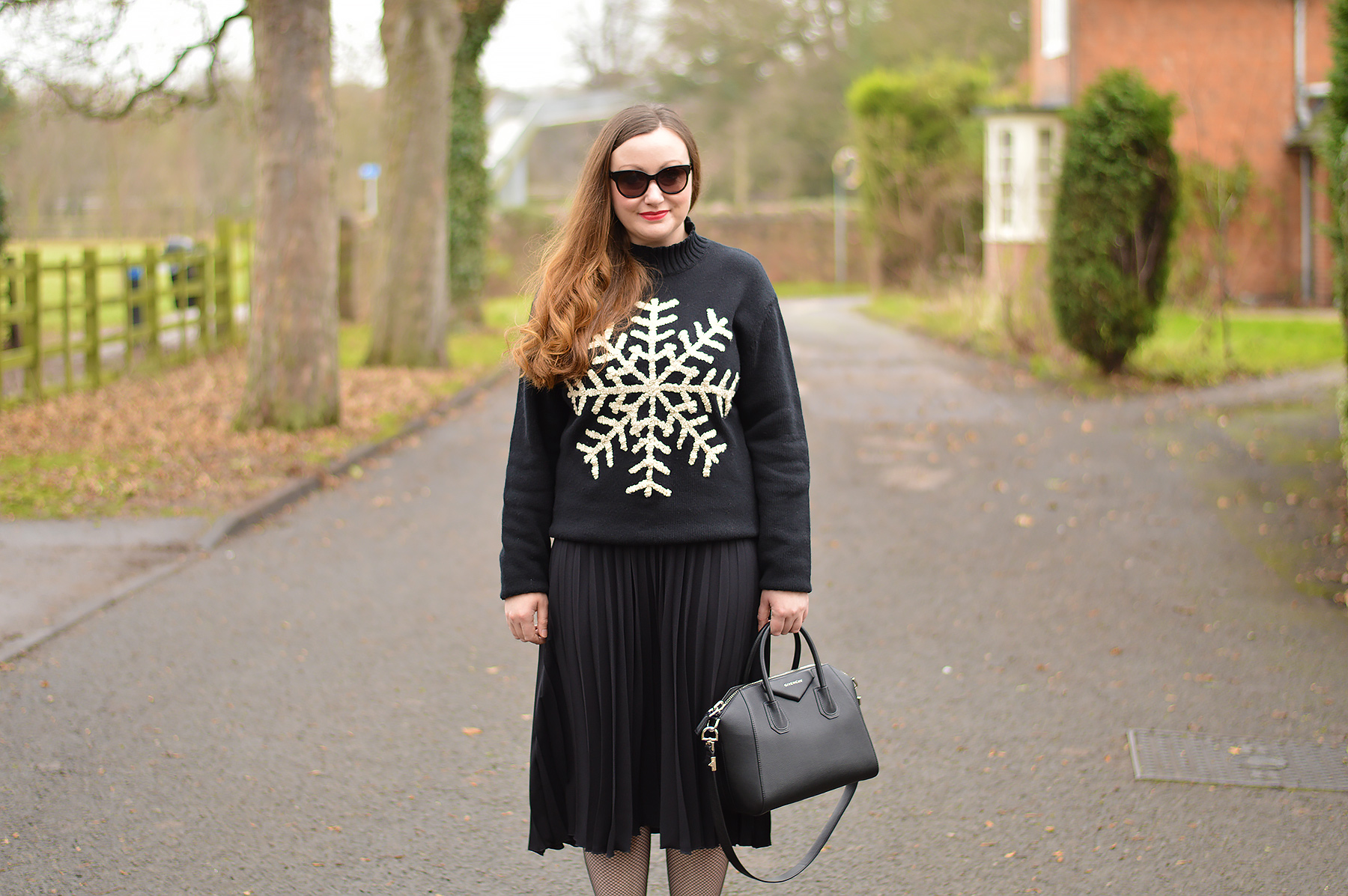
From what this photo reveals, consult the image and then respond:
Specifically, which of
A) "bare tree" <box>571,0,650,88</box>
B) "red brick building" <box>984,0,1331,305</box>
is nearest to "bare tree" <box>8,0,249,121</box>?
"red brick building" <box>984,0,1331,305</box>

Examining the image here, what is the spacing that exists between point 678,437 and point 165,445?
8.63 meters

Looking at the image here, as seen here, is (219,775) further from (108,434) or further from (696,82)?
(696,82)

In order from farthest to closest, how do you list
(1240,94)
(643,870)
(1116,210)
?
1. (1240,94)
2. (1116,210)
3. (643,870)

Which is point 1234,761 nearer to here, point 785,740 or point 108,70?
point 785,740

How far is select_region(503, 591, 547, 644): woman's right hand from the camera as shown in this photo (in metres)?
2.77

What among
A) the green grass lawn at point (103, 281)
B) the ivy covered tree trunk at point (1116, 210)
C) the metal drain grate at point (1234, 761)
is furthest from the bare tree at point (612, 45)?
the metal drain grate at point (1234, 761)

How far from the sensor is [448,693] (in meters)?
5.07

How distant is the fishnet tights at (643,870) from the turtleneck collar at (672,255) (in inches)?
48.4

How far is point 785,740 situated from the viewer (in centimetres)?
258

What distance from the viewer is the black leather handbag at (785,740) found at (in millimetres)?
2566

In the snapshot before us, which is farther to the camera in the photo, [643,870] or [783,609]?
[643,870]

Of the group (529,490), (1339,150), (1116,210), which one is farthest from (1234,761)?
(1116,210)

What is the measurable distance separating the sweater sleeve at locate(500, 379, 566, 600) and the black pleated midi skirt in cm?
6

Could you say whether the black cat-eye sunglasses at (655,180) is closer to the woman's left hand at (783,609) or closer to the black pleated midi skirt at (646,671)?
the black pleated midi skirt at (646,671)
